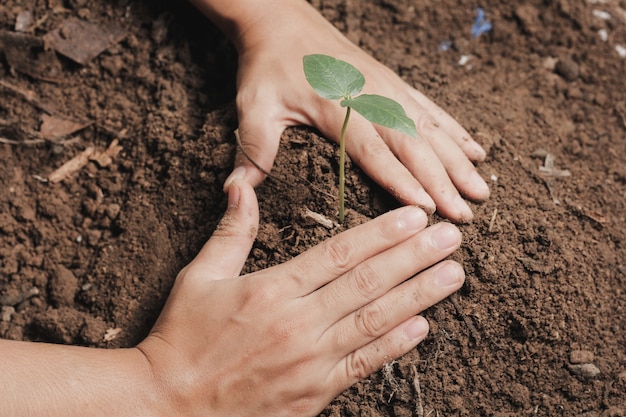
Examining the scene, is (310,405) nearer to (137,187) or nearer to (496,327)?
(496,327)

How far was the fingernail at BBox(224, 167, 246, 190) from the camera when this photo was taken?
5.06 ft

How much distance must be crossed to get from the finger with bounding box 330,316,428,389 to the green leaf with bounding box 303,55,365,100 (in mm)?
506

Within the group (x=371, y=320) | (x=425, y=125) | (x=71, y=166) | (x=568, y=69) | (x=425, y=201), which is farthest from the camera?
(x=568, y=69)

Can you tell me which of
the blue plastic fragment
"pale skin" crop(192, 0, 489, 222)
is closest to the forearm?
"pale skin" crop(192, 0, 489, 222)

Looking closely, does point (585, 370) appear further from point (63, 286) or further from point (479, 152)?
point (63, 286)

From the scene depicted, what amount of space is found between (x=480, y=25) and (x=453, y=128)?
683 mm

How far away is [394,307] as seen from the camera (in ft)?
4.53

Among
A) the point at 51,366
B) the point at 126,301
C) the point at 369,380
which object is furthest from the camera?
the point at 126,301

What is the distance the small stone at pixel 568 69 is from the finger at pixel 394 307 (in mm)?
976

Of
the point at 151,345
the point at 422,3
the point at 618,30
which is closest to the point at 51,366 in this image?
the point at 151,345

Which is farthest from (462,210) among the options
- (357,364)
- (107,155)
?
(107,155)

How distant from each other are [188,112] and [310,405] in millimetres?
881

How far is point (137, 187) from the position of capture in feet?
5.81

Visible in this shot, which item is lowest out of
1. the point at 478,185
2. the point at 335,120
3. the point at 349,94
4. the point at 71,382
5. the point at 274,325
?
the point at 71,382
